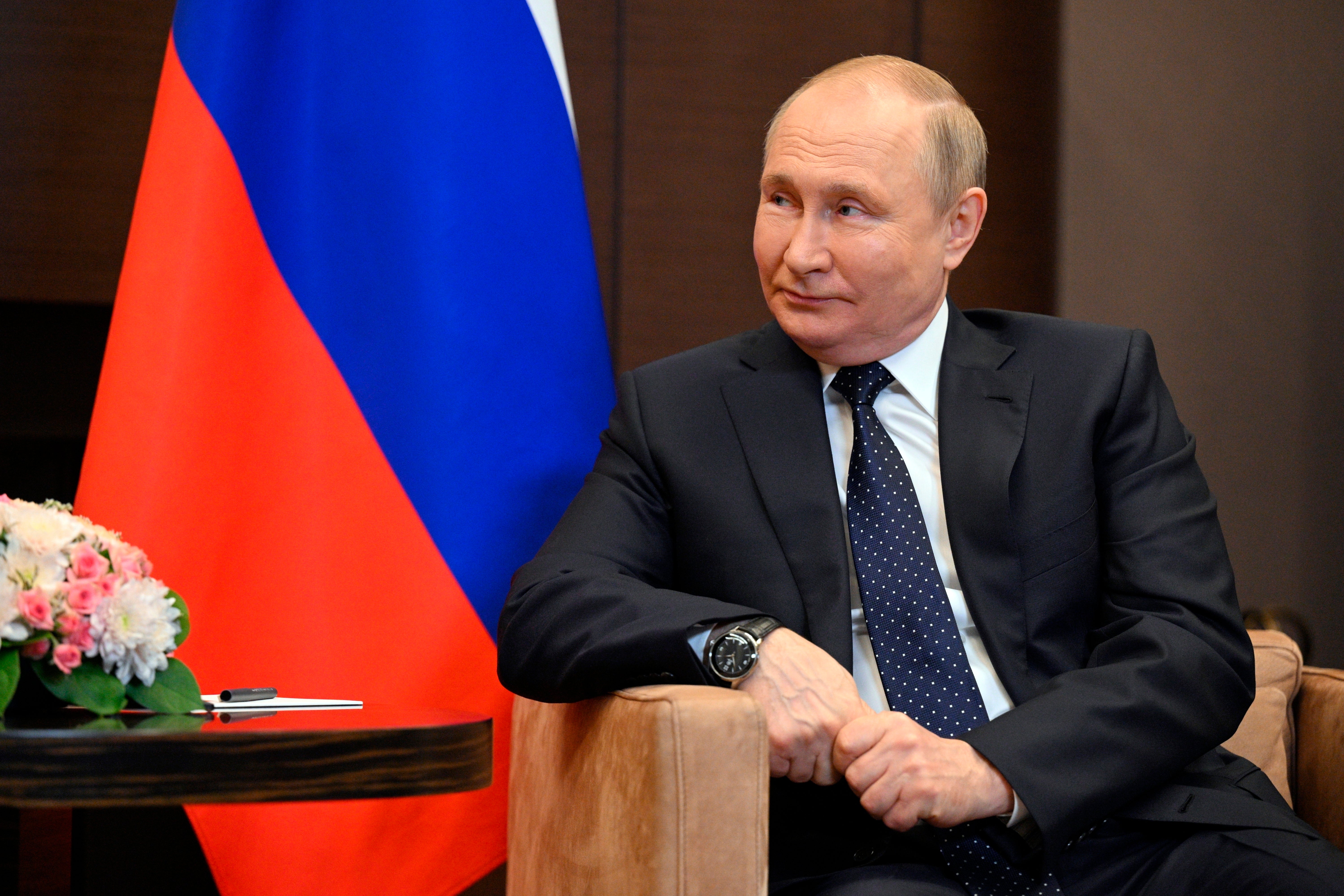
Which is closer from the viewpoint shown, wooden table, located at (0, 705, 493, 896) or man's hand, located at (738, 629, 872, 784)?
wooden table, located at (0, 705, 493, 896)

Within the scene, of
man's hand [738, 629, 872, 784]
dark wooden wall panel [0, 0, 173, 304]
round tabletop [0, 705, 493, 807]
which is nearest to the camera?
round tabletop [0, 705, 493, 807]

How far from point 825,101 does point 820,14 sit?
1.12 m

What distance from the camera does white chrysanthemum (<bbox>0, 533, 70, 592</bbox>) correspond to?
1124 millimetres

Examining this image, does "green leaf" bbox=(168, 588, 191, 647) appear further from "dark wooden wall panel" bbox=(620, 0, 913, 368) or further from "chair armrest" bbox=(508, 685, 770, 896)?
"dark wooden wall panel" bbox=(620, 0, 913, 368)

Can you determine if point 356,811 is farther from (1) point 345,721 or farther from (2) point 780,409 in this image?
(2) point 780,409

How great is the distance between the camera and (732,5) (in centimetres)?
263

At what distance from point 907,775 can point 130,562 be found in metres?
0.82

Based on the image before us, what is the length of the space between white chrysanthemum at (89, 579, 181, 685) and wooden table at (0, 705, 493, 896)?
2.1 inches

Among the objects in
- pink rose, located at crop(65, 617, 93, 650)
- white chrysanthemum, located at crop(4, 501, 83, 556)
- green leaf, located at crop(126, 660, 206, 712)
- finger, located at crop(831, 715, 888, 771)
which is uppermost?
white chrysanthemum, located at crop(4, 501, 83, 556)

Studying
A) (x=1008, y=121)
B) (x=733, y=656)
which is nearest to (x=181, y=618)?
(x=733, y=656)

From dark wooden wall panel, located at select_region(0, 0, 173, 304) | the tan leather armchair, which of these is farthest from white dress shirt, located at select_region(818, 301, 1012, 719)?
dark wooden wall panel, located at select_region(0, 0, 173, 304)

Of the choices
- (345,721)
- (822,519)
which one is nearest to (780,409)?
(822,519)

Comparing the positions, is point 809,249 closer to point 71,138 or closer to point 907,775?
point 907,775

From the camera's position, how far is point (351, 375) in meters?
1.80
